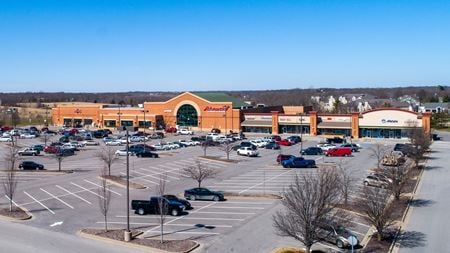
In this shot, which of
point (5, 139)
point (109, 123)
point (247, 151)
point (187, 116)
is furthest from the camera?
point (109, 123)

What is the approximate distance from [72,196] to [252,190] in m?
12.3

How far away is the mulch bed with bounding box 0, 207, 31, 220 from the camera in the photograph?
29.1 meters

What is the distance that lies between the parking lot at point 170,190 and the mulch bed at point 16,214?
59cm

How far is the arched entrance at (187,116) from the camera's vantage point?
87.2 meters

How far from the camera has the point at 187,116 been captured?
3452 inches

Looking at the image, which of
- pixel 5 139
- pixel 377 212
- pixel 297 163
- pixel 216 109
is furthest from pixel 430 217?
pixel 5 139

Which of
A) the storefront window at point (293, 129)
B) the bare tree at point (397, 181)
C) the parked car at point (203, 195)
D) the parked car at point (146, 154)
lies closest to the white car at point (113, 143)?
the parked car at point (146, 154)

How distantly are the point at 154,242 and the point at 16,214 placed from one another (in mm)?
10108

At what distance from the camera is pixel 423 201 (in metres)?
33.7

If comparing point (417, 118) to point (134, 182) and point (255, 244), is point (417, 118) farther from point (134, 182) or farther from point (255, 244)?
point (255, 244)

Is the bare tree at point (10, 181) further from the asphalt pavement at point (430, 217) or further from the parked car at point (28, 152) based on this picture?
the asphalt pavement at point (430, 217)

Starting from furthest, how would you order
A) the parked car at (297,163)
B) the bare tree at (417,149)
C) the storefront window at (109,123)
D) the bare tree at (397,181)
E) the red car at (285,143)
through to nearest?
1. the storefront window at (109,123)
2. the red car at (285,143)
3. the bare tree at (417,149)
4. the parked car at (297,163)
5. the bare tree at (397,181)

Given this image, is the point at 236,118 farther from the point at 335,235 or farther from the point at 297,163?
the point at 335,235

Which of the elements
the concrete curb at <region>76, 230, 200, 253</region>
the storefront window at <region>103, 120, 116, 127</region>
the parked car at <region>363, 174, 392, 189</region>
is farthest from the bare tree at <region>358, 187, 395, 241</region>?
the storefront window at <region>103, 120, 116, 127</region>
